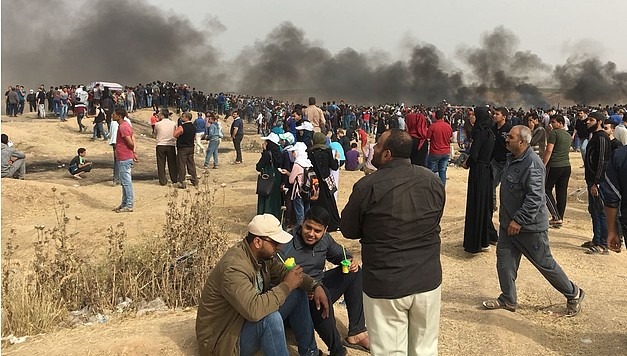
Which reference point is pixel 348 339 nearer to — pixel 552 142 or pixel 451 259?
pixel 451 259

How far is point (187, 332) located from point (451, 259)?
3905 millimetres

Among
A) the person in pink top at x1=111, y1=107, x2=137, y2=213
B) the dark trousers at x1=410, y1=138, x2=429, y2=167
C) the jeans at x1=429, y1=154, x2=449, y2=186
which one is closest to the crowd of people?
the dark trousers at x1=410, y1=138, x2=429, y2=167

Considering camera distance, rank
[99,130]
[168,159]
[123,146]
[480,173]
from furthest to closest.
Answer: [99,130], [168,159], [123,146], [480,173]

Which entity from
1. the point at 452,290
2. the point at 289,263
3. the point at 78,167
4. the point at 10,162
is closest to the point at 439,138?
the point at 452,290

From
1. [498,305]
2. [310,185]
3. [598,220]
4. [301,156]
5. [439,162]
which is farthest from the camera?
[439,162]

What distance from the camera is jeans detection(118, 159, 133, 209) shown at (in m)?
8.67

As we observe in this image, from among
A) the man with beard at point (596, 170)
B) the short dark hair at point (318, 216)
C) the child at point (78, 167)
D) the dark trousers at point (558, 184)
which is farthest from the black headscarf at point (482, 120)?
the child at point (78, 167)

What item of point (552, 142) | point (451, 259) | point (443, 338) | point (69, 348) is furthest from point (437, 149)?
point (69, 348)

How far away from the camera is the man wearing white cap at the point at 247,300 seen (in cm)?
316

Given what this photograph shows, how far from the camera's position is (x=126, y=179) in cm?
876

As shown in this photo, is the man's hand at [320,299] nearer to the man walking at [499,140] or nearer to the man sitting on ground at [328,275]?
the man sitting on ground at [328,275]

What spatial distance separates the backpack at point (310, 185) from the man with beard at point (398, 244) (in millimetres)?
4176

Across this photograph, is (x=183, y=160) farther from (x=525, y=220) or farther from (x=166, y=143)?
(x=525, y=220)

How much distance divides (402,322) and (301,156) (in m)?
4.57
